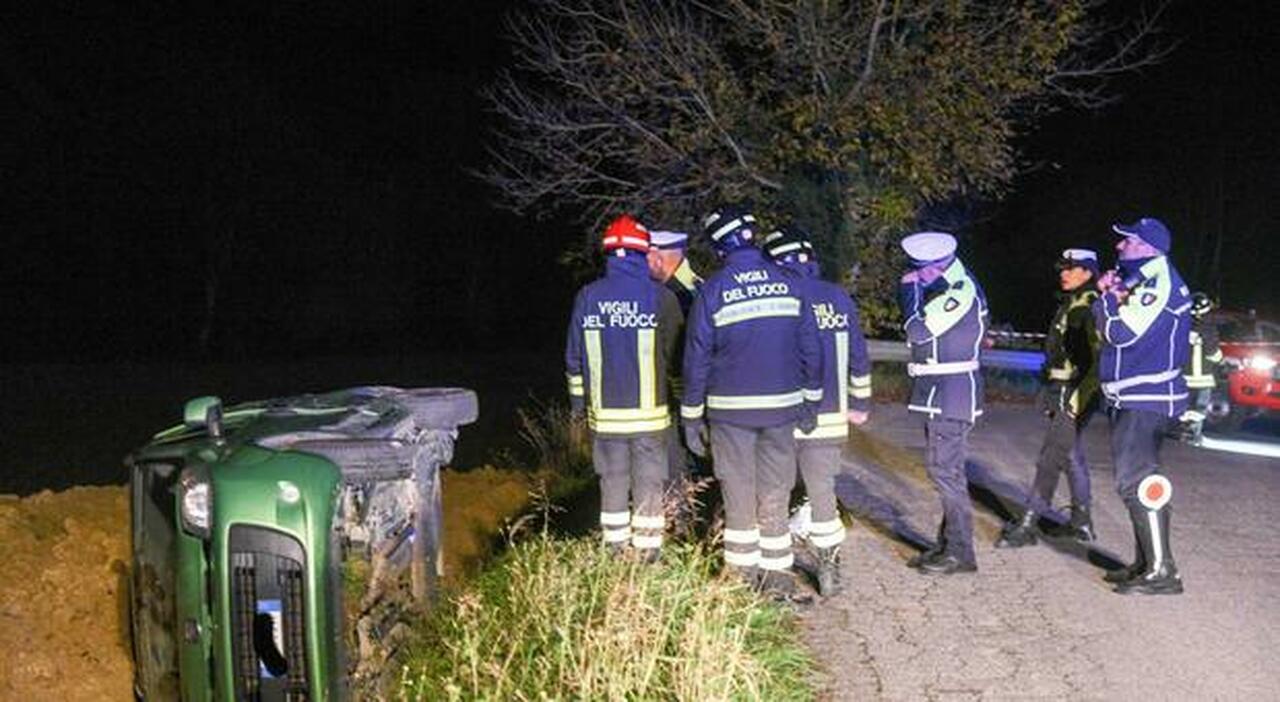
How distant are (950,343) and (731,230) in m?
1.58

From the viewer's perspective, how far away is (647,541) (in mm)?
6496

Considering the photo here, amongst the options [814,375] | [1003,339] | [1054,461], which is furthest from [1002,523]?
[1003,339]

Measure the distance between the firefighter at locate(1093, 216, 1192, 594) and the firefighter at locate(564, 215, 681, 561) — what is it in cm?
239

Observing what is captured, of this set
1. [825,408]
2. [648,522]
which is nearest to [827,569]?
[825,408]

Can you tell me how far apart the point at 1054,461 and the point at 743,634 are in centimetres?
373

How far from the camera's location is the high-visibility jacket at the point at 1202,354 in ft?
37.4

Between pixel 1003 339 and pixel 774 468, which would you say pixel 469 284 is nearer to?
pixel 1003 339

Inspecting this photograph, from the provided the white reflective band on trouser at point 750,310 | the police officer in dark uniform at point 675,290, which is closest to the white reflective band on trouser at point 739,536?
the police officer in dark uniform at point 675,290

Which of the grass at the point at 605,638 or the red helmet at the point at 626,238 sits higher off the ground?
the red helmet at the point at 626,238

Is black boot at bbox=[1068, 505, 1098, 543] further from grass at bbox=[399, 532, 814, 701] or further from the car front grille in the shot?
the car front grille

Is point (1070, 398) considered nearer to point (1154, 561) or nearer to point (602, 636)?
point (1154, 561)

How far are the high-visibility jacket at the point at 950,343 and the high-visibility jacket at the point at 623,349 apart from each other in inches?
58.6

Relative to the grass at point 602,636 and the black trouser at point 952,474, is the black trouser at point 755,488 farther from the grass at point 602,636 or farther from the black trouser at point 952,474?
the black trouser at point 952,474

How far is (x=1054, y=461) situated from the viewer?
8148 mm
